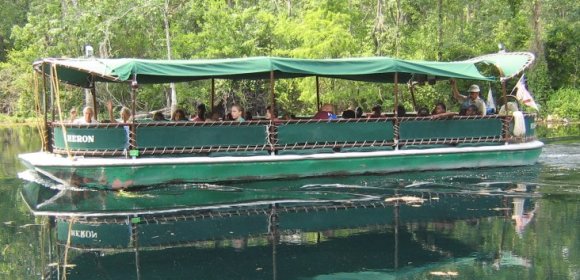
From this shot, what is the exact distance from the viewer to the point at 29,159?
510 inches

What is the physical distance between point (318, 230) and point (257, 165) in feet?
13.6


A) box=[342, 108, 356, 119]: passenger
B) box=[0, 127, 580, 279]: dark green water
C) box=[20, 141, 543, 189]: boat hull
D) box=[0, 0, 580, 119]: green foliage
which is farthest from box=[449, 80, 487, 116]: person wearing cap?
box=[0, 0, 580, 119]: green foliage

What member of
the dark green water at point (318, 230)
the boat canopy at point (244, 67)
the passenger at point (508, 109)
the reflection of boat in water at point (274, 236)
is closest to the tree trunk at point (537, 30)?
the boat canopy at point (244, 67)

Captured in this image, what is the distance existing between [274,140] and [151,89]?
70.2 feet

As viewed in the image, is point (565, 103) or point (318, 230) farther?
point (565, 103)

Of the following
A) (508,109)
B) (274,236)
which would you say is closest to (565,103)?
(508,109)

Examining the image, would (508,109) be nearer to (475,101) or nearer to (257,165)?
(475,101)

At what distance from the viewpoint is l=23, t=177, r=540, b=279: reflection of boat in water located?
23.4 ft

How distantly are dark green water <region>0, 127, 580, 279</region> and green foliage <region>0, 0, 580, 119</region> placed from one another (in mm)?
12650

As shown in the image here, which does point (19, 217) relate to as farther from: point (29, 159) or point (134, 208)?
point (29, 159)

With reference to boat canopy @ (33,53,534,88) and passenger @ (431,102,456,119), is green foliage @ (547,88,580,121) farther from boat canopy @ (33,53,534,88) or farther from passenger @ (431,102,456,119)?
passenger @ (431,102,456,119)

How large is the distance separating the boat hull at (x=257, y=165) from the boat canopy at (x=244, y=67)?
1.60m

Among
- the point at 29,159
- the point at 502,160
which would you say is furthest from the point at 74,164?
the point at 502,160

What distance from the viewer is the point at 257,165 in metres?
13.0
